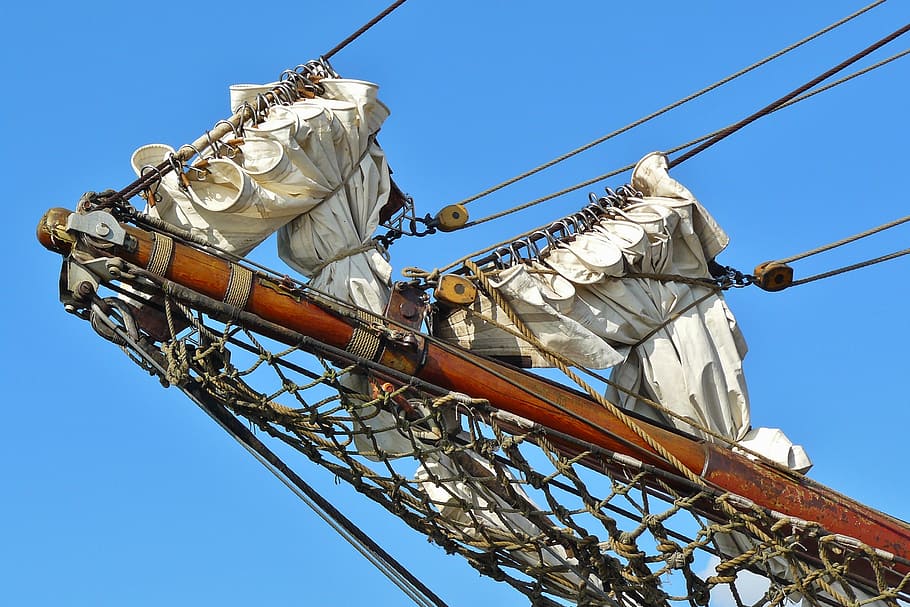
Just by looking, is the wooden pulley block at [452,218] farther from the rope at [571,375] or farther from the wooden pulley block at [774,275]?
the wooden pulley block at [774,275]

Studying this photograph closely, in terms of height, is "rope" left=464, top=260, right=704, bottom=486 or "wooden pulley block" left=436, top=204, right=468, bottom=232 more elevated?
"wooden pulley block" left=436, top=204, right=468, bottom=232

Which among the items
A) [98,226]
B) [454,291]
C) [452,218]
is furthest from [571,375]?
[98,226]

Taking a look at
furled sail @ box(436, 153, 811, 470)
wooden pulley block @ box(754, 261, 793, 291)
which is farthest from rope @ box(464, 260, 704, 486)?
wooden pulley block @ box(754, 261, 793, 291)

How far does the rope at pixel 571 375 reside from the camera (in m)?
9.43

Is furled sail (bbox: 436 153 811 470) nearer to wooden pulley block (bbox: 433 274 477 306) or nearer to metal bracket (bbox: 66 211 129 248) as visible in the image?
wooden pulley block (bbox: 433 274 477 306)

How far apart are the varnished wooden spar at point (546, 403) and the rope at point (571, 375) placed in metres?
0.08

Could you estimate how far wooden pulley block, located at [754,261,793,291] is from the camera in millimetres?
10305

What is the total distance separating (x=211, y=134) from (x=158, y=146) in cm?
30

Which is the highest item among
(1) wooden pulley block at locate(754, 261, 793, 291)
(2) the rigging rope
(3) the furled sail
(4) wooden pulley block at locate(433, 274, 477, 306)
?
(1) wooden pulley block at locate(754, 261, 793, 291)

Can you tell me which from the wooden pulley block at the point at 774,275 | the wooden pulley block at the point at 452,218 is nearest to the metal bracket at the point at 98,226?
the wooden pulley block at the point at 452,218

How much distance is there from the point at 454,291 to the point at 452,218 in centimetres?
96

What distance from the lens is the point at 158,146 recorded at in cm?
947

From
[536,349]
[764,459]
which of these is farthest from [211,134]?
[764,459]

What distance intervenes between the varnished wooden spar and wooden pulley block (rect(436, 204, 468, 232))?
122cm
